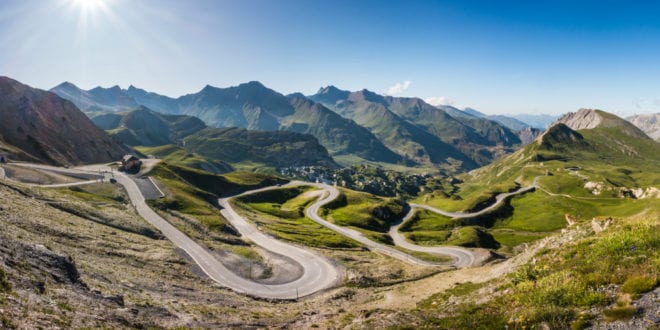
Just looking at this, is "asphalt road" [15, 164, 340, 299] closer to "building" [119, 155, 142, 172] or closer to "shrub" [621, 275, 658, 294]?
"shrub" [621, 275, 658, 294]

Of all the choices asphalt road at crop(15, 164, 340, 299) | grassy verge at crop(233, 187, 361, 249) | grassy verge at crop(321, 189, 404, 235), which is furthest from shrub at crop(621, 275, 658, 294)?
grassy verge at crop(321, 189, 404, 235)

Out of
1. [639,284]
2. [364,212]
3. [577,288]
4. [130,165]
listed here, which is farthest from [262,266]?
[130,165]

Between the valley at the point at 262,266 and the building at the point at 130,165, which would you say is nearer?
the valley at the point at 262,266

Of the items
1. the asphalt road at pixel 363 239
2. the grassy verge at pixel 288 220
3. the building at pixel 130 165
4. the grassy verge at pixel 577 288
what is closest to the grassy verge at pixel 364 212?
the asphalt road at pixel 363 239

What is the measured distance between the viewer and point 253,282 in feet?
209

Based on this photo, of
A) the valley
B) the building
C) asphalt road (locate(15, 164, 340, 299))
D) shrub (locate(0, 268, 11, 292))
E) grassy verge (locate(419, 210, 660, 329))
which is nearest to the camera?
grassy verge (locate(419, 210, 660, 329))

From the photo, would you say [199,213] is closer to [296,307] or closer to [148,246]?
[148,246]

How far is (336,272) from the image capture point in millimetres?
73438

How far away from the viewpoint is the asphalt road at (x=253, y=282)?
6091 cm

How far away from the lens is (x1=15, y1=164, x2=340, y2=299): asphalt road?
200 feet

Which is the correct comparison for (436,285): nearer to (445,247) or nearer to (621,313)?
(621,313)

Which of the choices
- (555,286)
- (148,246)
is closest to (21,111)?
(148,246)

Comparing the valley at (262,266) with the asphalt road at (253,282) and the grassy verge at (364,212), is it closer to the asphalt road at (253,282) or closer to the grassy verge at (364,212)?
the asphalt road at (253,282)

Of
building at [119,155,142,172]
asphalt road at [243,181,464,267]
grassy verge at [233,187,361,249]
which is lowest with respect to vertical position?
asphalt road at [243,181,464,267]
